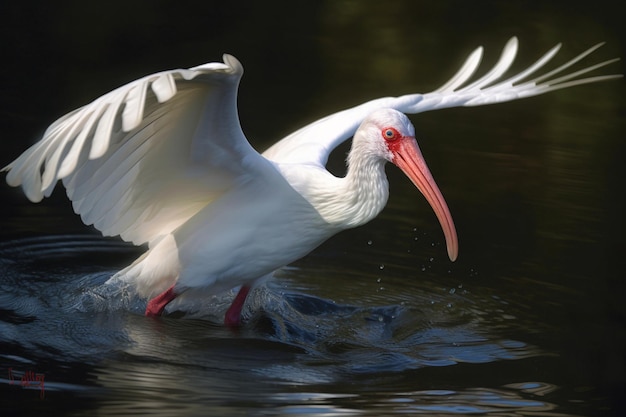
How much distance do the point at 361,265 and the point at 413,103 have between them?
4.27ft

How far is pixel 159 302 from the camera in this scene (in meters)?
7.83

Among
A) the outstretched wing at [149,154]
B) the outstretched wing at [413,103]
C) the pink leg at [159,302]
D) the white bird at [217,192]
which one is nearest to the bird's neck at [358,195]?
the white bird at [217,192]

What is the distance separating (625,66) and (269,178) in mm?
8287

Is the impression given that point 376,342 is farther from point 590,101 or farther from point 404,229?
point 590,101

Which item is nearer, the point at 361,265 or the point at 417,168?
the point at 417,168

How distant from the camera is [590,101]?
14.1 m

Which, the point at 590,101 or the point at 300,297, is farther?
the point at 590,101

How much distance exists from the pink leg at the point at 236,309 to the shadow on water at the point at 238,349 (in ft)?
0.34

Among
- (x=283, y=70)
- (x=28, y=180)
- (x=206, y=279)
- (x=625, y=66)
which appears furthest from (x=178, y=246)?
(x=625, y=66)

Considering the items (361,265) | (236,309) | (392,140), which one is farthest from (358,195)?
(361,265)
